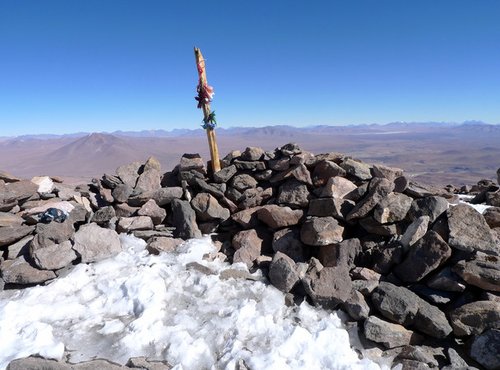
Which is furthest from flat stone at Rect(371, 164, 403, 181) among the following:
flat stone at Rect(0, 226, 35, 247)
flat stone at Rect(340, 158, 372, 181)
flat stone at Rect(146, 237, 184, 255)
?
flat stone at Rect(0, 226, 35, 247)

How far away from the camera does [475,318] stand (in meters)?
4.59

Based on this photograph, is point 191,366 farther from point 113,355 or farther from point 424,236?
point 424,236

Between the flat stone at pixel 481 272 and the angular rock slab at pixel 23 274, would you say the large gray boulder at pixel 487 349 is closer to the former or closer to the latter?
the flat stone at pixel 481 272

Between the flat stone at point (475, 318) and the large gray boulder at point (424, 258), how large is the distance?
784 mm

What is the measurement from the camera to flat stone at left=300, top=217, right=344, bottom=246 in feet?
20.9

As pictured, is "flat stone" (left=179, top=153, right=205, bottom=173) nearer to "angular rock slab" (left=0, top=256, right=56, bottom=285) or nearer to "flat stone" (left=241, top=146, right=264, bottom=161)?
"flat stone" (left=241, top=146, right=264, bottom=161)

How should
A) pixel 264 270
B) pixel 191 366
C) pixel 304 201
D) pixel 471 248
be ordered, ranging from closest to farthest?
1. pixel 191 366
2. pixel 471 248
3. pixel 264 270
4. pixel 304 201

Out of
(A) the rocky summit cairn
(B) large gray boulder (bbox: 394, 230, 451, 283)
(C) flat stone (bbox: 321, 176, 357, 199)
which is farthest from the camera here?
(C) flat stone (bbox: 321, 176, 357, 199)

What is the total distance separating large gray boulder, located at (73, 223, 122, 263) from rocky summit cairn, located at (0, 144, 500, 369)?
0.07 ft

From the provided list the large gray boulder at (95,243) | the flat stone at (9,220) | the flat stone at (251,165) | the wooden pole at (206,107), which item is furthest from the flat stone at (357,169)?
the flat stone at (9,220)

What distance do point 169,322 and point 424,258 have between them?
4147mm

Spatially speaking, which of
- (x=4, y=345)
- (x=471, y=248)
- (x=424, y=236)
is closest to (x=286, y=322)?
(x=424, y=236)

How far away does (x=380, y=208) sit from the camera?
635 cm

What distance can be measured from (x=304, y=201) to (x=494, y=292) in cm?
367
